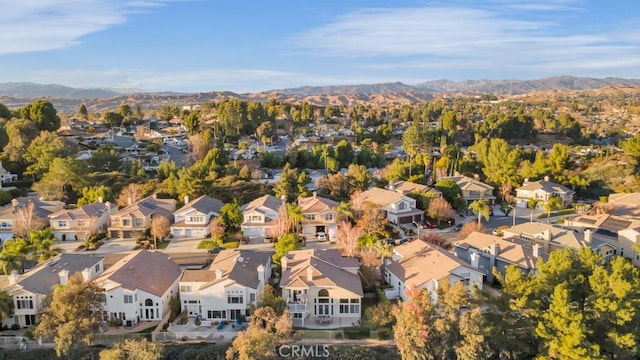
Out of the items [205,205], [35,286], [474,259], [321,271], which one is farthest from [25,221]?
[474,259]

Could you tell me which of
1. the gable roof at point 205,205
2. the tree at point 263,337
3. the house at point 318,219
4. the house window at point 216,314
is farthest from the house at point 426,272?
the gable roof at point 205,205

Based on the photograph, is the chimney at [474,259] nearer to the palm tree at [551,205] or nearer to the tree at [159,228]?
the palm tree at [551,205]

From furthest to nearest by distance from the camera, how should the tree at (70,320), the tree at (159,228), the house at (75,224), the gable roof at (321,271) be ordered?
the house at (75,224)
the tree at (159,228)
the gable roof at (321,271)
the tree at (70,320)

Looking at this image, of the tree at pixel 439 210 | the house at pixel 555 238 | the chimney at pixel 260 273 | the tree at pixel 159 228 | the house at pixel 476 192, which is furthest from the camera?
the house at pixel 476 192

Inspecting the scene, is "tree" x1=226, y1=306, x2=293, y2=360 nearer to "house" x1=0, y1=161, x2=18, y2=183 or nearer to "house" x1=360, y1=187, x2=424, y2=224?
"house" x1=360, y1=187, x2=424, y2=224

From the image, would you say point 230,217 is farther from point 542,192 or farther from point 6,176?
point 6,176

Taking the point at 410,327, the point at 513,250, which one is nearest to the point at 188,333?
the point at 410,327

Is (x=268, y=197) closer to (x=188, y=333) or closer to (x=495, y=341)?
(x=188, y=333)
